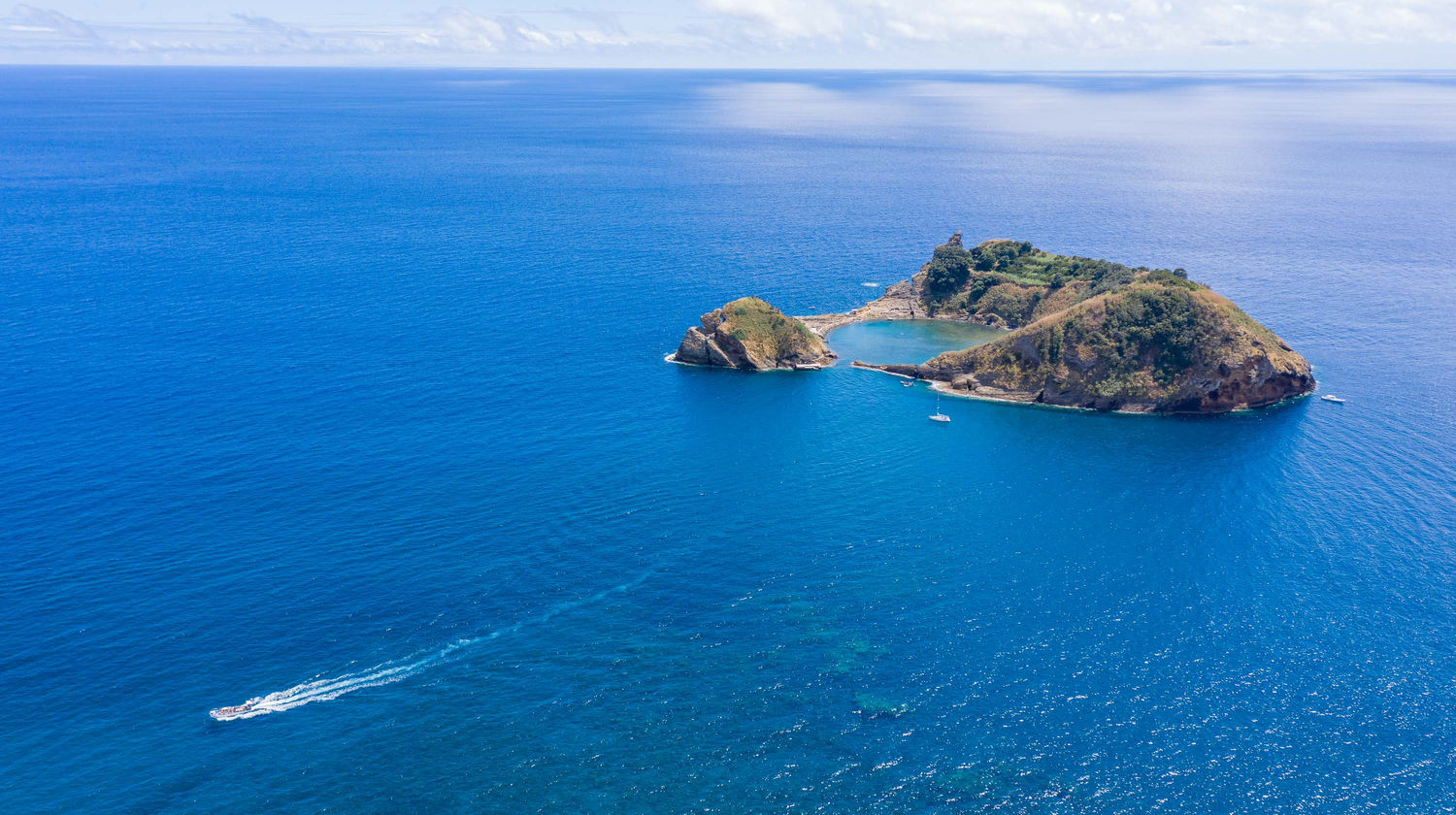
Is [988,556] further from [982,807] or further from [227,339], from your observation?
[227,339]

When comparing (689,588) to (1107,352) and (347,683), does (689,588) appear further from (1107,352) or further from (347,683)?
(1107,352)

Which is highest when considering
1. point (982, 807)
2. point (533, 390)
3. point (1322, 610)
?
point (533, 390)

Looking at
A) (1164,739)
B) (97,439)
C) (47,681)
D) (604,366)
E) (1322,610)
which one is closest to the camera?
(1164,739)

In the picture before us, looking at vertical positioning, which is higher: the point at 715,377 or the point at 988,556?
the point at 715,377

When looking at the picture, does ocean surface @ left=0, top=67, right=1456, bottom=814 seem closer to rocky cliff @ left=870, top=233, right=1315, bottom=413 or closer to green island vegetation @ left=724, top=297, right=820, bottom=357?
rocky cliff @ left=870, top=233, right=1315, bottom=413

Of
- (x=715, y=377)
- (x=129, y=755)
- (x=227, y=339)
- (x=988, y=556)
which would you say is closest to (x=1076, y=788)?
(x=988, y=556)

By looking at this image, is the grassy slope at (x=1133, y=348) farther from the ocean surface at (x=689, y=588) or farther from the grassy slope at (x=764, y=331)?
the grassy slope at (x=764, y=331)
